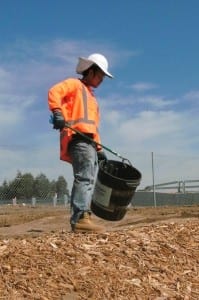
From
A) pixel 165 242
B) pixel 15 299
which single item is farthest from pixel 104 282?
pixel 165 242

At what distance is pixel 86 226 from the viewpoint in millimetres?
5883

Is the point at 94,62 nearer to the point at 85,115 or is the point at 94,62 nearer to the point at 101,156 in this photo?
the point at 85,115

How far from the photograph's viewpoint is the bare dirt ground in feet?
14.1

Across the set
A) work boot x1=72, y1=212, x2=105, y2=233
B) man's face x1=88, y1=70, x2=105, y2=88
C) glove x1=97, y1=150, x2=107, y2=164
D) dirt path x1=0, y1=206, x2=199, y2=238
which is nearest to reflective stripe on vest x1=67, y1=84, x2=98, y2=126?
man's face x1=88, y1=70, x2=105, y2=88

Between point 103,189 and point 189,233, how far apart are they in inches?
39.5

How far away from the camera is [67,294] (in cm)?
423

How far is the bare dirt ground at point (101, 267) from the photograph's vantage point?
429 cm

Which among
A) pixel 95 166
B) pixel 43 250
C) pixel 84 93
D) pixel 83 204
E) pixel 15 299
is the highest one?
pixel 84 93

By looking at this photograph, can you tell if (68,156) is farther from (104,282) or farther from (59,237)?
(104,282)

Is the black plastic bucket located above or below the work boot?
above

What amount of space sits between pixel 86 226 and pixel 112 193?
494mm

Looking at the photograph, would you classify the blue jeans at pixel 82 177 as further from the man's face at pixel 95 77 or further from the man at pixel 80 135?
the man's face at pixel 95 77

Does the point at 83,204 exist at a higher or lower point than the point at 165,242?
higher

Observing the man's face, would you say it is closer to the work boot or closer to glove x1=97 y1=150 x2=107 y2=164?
glove x1=97 y1=150 x2=107 y2=164
